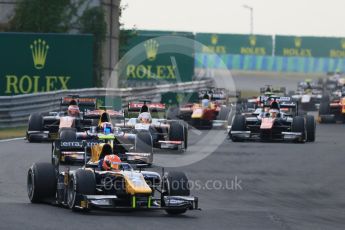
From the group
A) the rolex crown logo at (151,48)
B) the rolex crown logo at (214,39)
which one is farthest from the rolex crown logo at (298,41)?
the rolex crown logo at (151,48)

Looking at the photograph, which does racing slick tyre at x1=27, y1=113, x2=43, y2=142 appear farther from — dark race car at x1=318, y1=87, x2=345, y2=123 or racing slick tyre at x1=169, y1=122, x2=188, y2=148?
dark race car at x1=318, y1=87, x2=345, y2=123

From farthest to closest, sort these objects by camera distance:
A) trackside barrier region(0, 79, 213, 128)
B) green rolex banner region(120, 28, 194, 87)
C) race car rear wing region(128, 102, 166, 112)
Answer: green rolex banner region(120, 28, 194, 87) → trackside barrier region(0, 79, 213, 128) → race car rear wing region(128, 102, 166, 112)

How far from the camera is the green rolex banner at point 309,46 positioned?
355ft

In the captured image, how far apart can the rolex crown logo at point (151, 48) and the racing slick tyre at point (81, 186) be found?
164 feet

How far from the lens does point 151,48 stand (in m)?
68.4

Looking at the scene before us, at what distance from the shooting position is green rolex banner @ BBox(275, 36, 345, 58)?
108 meters

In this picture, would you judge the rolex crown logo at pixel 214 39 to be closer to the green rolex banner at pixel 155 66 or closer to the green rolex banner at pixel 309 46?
the green rolex banner at pixel 309 46

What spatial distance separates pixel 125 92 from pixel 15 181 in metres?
27.3

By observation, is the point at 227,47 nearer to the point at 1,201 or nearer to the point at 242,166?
the point at 242,166

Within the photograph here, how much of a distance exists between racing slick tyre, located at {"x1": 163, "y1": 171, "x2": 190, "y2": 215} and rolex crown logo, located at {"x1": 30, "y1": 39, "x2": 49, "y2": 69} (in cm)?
2603

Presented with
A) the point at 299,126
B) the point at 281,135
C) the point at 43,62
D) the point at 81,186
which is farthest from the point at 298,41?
the point at 81,186

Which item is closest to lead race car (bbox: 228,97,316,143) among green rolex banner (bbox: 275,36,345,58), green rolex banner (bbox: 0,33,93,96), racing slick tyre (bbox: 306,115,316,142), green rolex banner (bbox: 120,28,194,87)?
racing slick tyre (bbox: 306,115,316,142)

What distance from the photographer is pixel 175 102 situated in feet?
178

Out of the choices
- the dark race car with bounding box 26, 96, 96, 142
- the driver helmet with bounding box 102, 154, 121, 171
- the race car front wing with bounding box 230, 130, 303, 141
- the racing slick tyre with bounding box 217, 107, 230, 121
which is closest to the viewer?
the driver helmet with bounding box 102, 154, 121, 171
